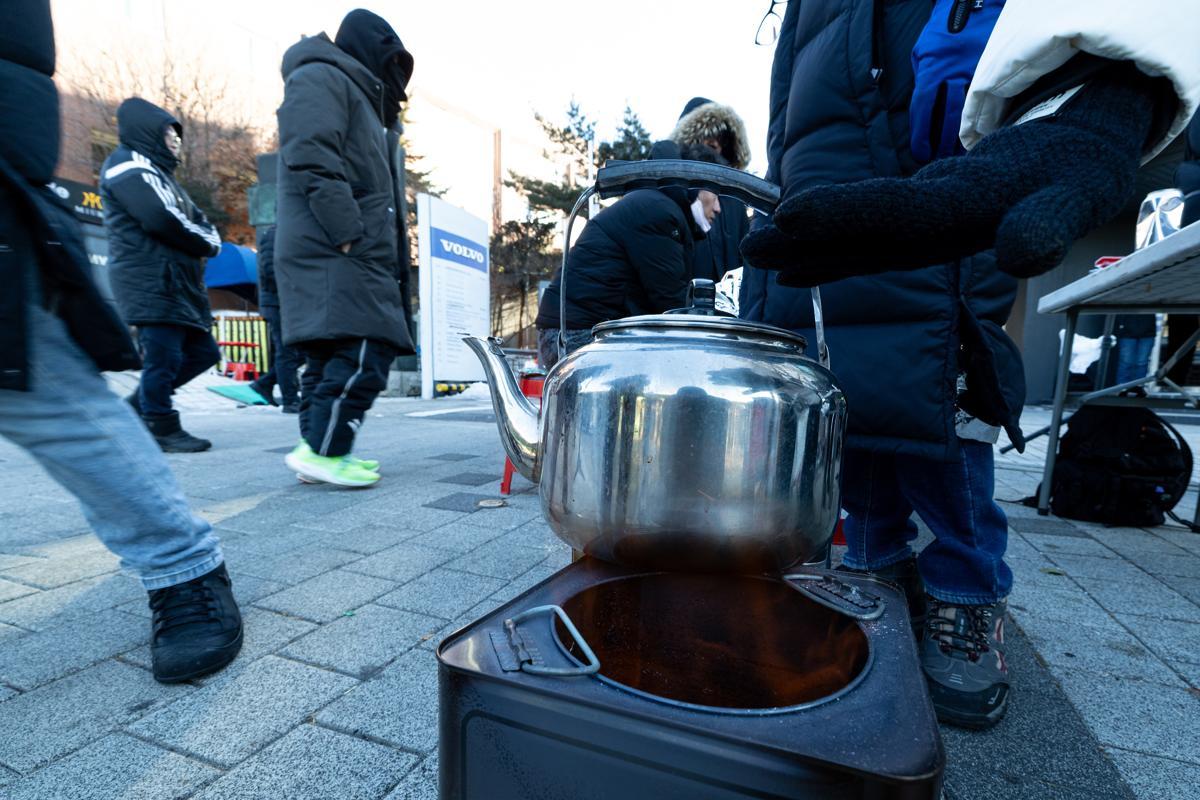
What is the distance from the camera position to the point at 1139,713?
1182 millimetres

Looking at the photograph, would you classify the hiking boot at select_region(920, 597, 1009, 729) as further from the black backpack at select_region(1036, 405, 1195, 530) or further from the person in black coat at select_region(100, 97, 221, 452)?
the person in black coat at select_region(100, 97, 221, 452)

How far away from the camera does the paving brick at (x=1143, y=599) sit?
168cm

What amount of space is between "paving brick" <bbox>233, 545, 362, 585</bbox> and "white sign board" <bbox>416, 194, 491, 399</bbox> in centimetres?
394

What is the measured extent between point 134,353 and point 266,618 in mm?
724

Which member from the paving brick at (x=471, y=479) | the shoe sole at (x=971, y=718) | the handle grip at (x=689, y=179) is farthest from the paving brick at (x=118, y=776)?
the paving brick at (x=471, y=479)

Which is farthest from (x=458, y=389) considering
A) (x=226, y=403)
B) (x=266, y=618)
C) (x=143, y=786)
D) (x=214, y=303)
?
(x=214, y=303)

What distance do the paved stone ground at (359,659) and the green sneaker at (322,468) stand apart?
0.20m

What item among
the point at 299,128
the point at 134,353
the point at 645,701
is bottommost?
the point at 645,701

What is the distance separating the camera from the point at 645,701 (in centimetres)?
56

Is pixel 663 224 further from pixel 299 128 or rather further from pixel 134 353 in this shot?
pixel 134 353

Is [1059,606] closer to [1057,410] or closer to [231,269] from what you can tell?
[1057,410]

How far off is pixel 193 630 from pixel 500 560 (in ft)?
2.99

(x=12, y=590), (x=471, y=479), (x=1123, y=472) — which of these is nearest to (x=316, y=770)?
(x=12, y=590)

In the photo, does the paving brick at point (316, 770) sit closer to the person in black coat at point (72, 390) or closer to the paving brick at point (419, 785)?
the paving brick at point (419, 785)
